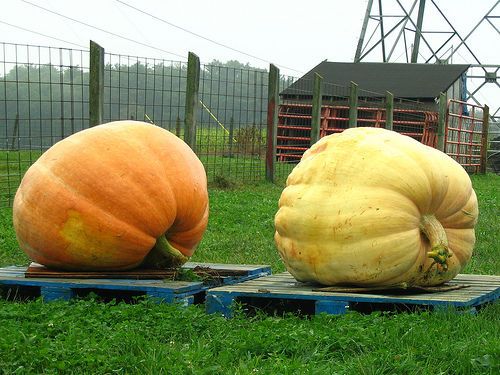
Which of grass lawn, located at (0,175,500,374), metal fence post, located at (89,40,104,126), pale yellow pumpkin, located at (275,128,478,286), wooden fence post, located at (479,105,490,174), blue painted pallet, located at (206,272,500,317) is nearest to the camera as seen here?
grass lawn, located at (0,175,500,374)

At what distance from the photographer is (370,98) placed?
87.4ft

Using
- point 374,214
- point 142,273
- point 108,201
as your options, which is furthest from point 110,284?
point 374,214

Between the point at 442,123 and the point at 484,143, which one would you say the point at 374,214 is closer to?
the point at 442,123

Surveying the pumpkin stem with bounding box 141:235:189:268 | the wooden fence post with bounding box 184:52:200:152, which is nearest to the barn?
the wooden fence post with bounding box 184:52:200:152

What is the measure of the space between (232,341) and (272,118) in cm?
1022

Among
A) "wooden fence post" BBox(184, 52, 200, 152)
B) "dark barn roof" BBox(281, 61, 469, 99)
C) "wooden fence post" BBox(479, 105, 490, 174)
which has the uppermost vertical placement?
"dark barn roof" BBox(281, 61, 469, 99)

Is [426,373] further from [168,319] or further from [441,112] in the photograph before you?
[441,112]

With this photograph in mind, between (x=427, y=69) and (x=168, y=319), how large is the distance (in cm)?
2604

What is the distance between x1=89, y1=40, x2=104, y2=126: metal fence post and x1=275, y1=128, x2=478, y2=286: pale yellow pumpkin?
498cm

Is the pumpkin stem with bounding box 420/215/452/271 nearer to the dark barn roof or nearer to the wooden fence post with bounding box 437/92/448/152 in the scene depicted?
the wooden fence post with bounding box 437/92/448/152

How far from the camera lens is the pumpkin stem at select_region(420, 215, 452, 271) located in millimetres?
4633

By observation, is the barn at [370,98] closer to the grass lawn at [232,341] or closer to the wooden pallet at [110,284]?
the wooden pallet at [110,284]

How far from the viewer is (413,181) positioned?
4.72 meters

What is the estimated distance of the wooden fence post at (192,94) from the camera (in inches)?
444
